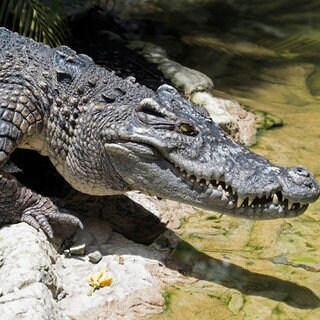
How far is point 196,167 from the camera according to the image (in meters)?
4.46

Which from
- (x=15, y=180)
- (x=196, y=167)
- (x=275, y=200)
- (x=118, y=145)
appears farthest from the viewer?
(x=15, y=180)

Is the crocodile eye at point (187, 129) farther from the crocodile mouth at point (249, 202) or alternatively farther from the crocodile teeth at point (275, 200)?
the crocodile teeth at point (275, 200)

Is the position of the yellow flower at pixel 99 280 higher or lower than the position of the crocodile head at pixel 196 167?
lower

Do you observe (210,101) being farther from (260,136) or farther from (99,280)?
(99,280)

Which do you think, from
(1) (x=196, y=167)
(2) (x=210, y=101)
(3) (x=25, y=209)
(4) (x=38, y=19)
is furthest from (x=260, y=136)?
(3) (x=25, y=209)

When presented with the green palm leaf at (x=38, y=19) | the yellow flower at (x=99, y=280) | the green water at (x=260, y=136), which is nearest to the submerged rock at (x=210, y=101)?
the green water at (x=260, y=136)

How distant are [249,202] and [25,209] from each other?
4.57ft

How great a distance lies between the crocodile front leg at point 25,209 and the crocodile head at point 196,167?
486 mm

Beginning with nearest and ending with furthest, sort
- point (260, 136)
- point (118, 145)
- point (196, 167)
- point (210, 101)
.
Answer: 1. point (196, 167)
2. point (118, 145)
3. point (260, 136)
4. point (210, 101)

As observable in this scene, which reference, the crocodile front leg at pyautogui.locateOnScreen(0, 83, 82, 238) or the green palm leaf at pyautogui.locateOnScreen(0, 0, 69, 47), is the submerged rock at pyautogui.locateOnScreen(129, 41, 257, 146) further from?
the crocodile front leg at pyautogui.locateOnScreen(0, 83, 82, 238)

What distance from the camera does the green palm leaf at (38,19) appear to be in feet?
22.1

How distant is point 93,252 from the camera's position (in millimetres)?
4750

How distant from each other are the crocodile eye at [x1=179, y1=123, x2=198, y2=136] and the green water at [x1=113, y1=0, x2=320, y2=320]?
87 centimetres

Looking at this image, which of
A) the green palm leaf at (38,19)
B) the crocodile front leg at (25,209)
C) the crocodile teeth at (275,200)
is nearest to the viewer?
the crocodile teeth at (275,200)
